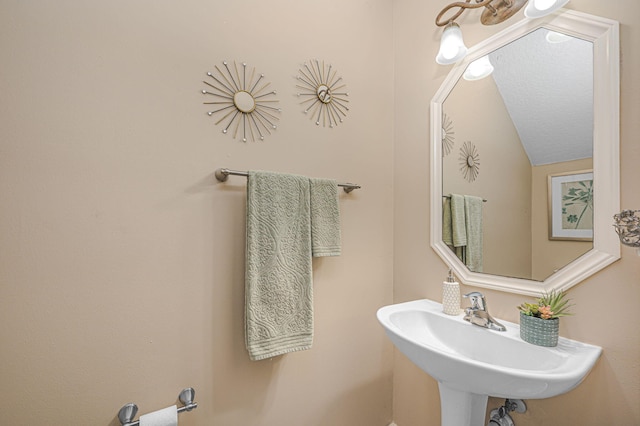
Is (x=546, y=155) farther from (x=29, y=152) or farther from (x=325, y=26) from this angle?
(x=29, y=152)

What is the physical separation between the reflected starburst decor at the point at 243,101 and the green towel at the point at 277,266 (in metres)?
0.21

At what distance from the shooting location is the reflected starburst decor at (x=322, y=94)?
1.20 metres

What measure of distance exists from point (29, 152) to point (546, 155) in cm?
162

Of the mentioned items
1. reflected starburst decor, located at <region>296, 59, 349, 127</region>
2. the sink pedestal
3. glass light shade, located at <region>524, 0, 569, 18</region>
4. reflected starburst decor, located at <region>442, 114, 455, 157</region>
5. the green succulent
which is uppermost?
glass light shade, located at <region>524, 0, 569, 18</region>

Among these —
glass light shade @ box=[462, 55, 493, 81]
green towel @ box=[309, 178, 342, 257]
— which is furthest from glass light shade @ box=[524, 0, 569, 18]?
green towel @ box=[309, 178, 342, 257]

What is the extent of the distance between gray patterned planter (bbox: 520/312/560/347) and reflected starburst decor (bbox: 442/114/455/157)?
0.74 meters

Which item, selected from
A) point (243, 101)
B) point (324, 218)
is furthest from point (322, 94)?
point (324, 218)

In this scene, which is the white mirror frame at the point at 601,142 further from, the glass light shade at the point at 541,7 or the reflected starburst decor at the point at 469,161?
the reflected starburst decor at the point at 469,161

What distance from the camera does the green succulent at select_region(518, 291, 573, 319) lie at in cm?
84

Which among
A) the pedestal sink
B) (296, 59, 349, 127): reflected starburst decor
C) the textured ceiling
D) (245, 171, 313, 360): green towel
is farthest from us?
(296, 59, 349, 127): reflected starburst decor

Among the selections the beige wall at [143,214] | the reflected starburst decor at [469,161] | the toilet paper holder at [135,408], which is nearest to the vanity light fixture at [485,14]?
the reflected starburst decor at [469,161]

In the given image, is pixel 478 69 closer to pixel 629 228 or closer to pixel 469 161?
pixel 469 161

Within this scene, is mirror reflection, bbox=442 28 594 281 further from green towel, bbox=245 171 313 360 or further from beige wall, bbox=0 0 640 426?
green towel, bbox=245 171 313 360

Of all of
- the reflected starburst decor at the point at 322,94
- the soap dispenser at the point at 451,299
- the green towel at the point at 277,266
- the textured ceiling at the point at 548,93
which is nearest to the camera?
the textured ceiling at the point at 548,93
